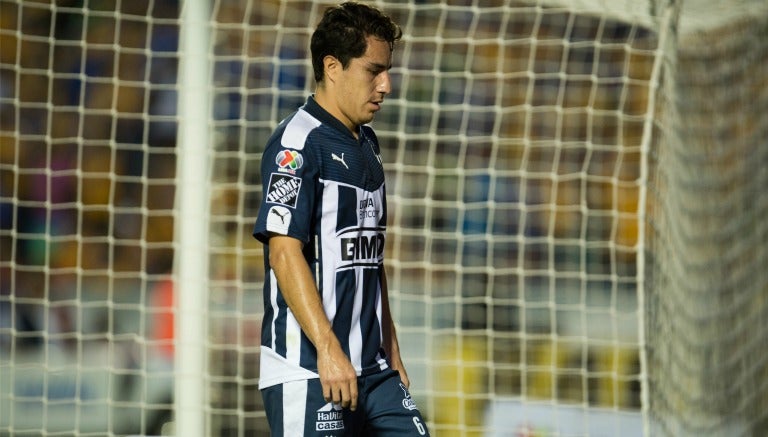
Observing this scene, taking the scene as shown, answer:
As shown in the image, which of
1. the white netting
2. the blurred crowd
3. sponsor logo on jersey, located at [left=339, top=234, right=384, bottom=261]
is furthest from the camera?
the blurred crowd

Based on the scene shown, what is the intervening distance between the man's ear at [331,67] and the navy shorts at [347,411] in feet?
2.51

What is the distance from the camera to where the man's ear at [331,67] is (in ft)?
9.29

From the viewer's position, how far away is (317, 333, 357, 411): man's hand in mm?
2574

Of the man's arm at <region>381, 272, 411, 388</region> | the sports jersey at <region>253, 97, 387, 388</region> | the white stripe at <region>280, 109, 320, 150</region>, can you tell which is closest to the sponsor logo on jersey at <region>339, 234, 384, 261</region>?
the sports jersey at <region>253, 97, 387, 388</region>

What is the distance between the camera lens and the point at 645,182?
485 cm

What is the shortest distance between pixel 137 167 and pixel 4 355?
109 cm

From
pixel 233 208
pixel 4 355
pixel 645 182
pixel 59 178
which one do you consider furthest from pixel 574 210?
pixel 4 355

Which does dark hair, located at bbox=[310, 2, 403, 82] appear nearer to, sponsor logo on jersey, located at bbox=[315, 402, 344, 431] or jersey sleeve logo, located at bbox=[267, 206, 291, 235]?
jersey sleeve logo, located at bbox=[267, 206, 291, 235]

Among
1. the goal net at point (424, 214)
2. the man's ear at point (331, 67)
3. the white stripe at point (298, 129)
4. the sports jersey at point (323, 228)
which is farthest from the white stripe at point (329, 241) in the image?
the goal net at point (424, 214)

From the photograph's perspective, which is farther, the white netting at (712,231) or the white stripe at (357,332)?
the white netting at (712,231)

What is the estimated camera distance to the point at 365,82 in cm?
282

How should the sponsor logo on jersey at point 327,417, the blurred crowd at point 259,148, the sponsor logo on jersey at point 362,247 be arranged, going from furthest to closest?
the blurred crowd at point 259,148 → the sponsor logo on jersey at point 362,247 → the sponsor logo on jersey at point 327,417

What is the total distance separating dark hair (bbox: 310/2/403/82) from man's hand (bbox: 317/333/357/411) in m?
0.72

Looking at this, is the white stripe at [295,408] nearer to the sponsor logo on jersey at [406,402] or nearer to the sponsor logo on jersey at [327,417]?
the sponsor logo on jersey at [327,417]
